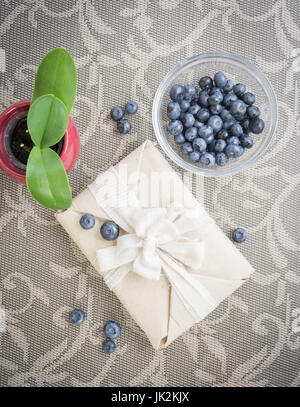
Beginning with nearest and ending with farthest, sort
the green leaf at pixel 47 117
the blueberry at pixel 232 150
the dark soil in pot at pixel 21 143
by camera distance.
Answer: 1. the green leaf at pixel 47 117
2. the dark soil in pot at pixel 21 143
3. the blueberry at pixel 232 150

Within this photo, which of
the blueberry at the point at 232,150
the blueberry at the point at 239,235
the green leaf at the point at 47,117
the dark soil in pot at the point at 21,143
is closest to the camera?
the green leaf at the point at 47,117

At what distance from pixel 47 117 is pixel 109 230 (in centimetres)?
35

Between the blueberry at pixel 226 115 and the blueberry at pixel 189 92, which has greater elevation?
the blueberry at pixel 189 92

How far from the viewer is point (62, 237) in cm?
105

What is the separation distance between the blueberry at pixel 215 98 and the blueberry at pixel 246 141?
0.10 meters

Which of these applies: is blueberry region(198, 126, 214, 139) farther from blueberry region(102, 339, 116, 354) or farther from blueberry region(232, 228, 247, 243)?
blueberry region(102, 339, 116, 354)

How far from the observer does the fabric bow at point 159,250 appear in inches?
36.3

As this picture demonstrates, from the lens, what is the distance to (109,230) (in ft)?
3.10

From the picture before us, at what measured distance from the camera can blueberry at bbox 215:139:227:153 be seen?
0.94 metres

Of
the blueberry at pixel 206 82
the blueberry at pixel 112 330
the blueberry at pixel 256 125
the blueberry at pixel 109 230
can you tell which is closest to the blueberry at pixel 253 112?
the blueberry at pixel 256 125

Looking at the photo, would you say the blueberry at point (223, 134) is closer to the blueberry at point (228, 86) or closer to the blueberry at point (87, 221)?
the blueberry at point (228, 86)

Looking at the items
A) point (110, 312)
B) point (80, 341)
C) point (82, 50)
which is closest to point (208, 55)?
point (82, 50)

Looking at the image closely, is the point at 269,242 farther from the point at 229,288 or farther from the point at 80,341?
the point at 80,341

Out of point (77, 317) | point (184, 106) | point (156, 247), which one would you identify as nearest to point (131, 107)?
point (184, 106)
